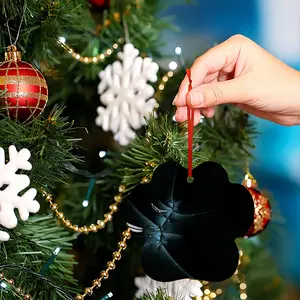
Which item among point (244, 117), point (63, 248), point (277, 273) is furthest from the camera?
point (277, 273)

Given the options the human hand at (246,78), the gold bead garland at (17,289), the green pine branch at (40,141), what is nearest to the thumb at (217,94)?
the human hand at (246,78)

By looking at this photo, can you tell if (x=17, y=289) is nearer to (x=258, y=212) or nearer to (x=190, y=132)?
(x=190, y=132)

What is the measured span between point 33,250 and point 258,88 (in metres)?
0.27

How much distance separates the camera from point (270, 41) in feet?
3.54

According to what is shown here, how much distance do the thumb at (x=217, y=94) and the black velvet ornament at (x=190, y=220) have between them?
0.19 ft

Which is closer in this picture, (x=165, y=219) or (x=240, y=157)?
(x=165, y=219)

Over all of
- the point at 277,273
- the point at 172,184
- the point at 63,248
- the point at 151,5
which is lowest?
the point at 277,273

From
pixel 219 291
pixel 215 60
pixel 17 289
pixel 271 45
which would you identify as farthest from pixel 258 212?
pixel 271 45

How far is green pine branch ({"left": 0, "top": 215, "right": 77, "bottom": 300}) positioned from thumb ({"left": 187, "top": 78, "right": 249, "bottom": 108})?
0.64 ft

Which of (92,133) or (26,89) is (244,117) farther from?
(26,89)

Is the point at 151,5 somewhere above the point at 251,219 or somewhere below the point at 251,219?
above

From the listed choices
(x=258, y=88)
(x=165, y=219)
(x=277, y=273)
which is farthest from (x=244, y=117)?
(x=277, y=273)

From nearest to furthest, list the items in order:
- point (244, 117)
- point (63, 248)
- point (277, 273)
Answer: point (63, 248)
point (244, 117)
point (277, 273)

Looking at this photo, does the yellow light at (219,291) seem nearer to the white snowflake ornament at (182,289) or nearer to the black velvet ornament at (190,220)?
the white snowflake ornament at (182,289)
